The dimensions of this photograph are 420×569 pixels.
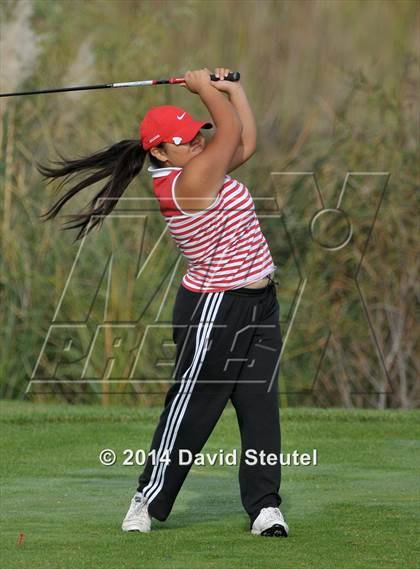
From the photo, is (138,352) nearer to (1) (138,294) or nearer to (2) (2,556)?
(1) (138,294)

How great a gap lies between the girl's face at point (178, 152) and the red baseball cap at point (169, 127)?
27mm

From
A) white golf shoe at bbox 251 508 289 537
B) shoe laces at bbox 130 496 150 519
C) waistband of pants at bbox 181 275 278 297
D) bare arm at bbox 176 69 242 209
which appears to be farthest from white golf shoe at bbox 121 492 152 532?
bare arm at bbox 176 69 242 209

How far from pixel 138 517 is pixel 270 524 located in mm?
500

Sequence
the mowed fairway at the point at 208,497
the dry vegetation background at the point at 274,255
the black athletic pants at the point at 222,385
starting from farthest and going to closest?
the dry vegetation background at the point at 274,255 < the black athletic pants at the point at 222,385 < the mowed fairway at the point at 208,497

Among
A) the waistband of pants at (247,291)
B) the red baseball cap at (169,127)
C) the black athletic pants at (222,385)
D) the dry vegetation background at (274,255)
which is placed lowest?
the dry vegetation background at (274,255)

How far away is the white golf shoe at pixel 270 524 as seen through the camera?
5332mm

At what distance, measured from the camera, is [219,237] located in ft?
17.5

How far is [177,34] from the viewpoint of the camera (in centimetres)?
1377

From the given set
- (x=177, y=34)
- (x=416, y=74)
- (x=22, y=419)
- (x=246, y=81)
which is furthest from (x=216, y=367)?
(x=177, y=34)

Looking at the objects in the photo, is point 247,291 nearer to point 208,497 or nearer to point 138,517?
point 138,517

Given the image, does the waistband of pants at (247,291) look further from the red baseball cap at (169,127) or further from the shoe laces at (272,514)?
the shoe laces at (272,514)

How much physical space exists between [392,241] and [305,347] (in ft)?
3.16

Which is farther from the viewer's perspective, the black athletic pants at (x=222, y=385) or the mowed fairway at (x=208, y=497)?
the black athletic pants at (x=222, y=385)

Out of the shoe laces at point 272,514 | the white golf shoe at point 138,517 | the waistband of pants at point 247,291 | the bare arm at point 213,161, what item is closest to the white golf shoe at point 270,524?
the shoe laces at point 272,514
